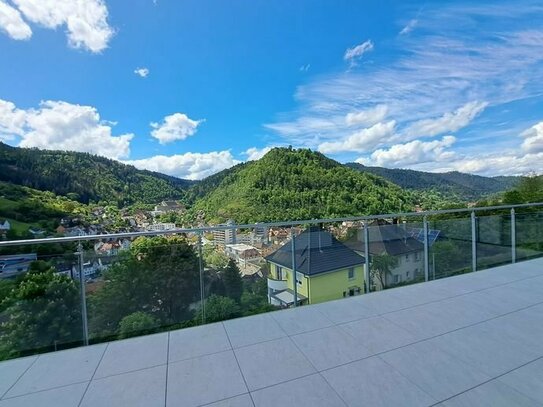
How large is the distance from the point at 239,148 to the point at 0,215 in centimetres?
3490

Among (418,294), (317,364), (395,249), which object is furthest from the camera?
(395,249)

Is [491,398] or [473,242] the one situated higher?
[473,242]

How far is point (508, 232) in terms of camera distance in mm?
5023

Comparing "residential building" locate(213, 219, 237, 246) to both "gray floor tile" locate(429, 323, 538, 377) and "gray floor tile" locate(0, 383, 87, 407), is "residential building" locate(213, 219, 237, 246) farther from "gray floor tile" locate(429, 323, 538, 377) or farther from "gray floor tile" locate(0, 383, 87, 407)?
"gray floor tile" locate(429, 323, 538, 377)

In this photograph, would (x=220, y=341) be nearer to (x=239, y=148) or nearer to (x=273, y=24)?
(x=273, y=24)

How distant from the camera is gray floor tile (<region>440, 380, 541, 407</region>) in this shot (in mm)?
1643

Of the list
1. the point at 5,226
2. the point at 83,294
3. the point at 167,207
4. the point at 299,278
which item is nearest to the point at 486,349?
the point at 299,278

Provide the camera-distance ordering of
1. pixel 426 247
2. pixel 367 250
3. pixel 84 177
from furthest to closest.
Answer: pixel 84 177, pixel 426 247, pixel 367 250

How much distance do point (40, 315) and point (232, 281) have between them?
1.76 m

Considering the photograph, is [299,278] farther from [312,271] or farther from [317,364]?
[317,364]

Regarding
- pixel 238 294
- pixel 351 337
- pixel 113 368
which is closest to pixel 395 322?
pixel 351 337

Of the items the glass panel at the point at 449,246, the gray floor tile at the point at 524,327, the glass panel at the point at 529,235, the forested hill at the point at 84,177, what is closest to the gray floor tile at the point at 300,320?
the gray floor tile at the point at 524,327

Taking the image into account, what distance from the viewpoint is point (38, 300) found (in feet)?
8.08

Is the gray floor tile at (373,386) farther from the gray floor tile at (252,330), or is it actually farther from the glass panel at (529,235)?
the glass panel at (529,235)
